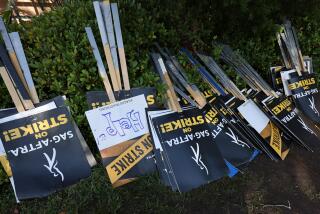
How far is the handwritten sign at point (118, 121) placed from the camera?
3.04m

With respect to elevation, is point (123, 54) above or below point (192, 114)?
above

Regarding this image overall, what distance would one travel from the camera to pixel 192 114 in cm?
330

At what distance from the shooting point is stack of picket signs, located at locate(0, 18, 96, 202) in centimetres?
285

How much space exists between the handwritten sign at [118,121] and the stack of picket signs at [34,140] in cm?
15

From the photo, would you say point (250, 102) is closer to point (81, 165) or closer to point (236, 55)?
point (236, 55)

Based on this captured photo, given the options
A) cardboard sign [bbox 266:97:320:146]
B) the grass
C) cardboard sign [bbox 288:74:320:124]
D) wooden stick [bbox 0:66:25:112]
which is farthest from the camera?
cardboard sign [bbox 288:74:320:124]

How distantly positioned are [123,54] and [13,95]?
35.5 inches

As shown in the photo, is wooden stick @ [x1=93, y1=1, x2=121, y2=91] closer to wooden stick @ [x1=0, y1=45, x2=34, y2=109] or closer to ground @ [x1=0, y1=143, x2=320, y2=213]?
wooden stick @ [x1=0, y1=45, x2=34, y2=109]

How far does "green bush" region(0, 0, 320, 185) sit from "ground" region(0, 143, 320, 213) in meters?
0.38

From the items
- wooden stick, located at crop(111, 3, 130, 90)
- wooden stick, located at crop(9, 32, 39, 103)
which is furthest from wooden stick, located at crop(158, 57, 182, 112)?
wooden stick, located at crop(9, 32, 39, 103)

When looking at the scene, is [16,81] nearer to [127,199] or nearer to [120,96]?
[120,96]

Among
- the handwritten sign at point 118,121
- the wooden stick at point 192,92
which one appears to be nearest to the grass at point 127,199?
the handwritten sign at point 118,121

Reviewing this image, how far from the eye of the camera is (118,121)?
3111 millimetres

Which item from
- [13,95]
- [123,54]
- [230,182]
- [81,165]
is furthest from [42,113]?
[230,182]
